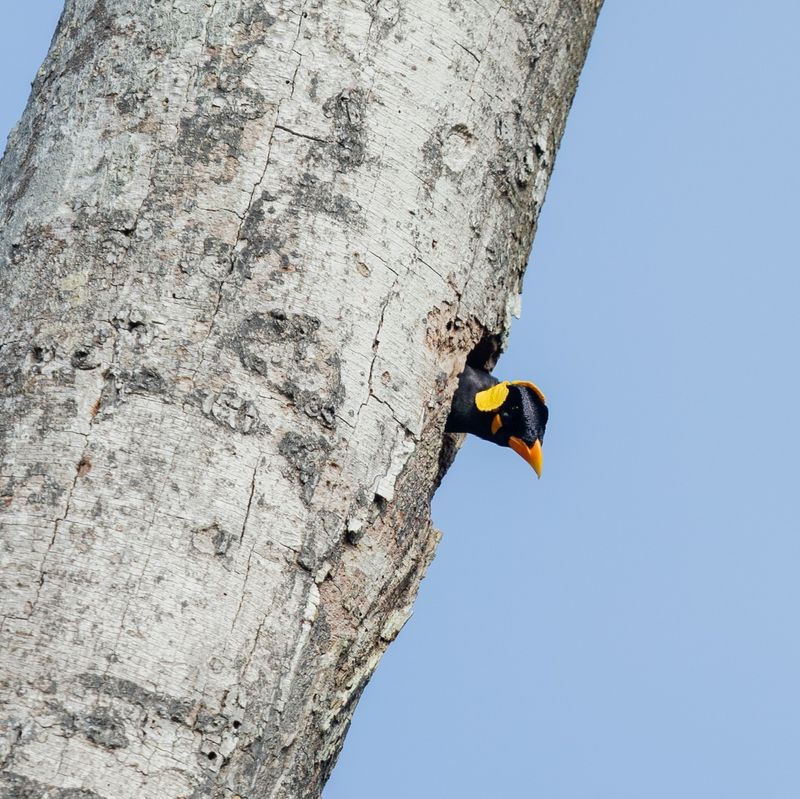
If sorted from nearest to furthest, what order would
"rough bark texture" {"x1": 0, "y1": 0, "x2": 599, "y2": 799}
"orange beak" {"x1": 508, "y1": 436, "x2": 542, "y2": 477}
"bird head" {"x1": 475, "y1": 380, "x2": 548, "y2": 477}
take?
"rough bark texture" {"x1": 0, "y1": 0, "x2": 599, "y2": 799}, "bird head" {"x1": 475, "y1": 380, "x2": 548, "y2": 477}, "orange beak" {"x1": 508, "y1": 436, "x2": 542, "y2": 477}

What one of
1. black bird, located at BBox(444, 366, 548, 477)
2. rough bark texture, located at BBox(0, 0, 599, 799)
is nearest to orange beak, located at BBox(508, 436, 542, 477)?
black bird, located at BBox(444, 366, 548, 477)

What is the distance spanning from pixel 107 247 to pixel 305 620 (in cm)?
88

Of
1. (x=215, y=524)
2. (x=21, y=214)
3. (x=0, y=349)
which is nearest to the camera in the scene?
(x=215, y=524)

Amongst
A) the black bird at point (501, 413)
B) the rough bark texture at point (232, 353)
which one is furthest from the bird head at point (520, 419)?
the rough bark texture at point (232, 353)

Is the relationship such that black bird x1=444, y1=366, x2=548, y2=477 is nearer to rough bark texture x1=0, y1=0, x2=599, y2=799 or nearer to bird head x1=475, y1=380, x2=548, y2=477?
bird head x1=475, y1=380, x2=548, y2=477

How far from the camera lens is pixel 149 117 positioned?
283cm

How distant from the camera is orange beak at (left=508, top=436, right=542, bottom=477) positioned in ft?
17.8

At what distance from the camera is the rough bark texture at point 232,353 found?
7.80ft

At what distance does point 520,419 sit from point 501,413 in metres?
0.43

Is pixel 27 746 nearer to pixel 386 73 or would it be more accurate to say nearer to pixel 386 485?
pixel 386 485

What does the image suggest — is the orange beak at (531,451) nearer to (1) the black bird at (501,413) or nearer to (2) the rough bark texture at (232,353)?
(1) the black bird at (501,413)

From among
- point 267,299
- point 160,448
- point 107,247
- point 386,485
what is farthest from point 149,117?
point 386,485

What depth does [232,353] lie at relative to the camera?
8.68ft

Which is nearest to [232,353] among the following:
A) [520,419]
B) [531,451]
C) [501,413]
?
[501,413]
